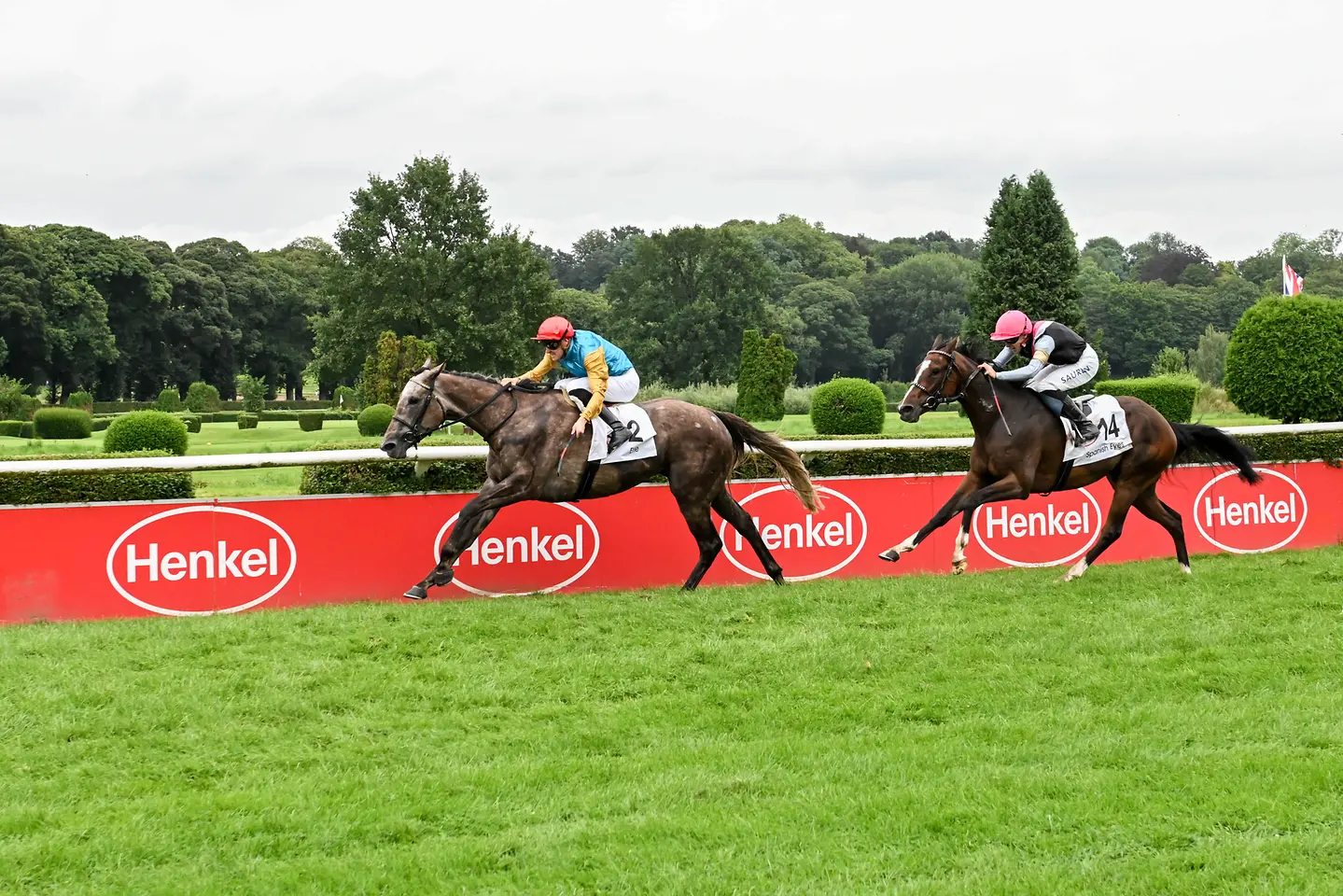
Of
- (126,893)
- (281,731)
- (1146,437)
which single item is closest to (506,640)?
(281,731)

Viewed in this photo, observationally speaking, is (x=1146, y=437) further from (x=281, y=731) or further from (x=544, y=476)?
(x=281, y=731)

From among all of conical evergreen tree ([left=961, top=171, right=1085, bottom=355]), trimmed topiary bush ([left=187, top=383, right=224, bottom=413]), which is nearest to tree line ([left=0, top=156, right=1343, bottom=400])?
conical evergreen tree ([left=961, top=171, right=1085, bottom=355])

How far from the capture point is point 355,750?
549 centimetres

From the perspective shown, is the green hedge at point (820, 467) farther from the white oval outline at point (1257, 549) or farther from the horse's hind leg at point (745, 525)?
the horse's hind leg at point (745, 525)

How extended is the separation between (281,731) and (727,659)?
2.41m

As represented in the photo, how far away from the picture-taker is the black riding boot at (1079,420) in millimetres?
9820

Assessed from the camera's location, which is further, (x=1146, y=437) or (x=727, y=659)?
(x=1146, y=437)

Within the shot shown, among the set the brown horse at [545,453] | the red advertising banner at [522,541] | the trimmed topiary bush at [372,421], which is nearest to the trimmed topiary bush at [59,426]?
the trimmed topiary bush at [372,421]

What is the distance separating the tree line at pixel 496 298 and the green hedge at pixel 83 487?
2873 centimetres

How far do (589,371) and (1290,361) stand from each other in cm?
1270

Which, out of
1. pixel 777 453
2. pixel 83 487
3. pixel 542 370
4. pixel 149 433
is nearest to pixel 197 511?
pixel 83 487

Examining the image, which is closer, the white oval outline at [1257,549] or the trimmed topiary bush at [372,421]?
the white oval outline at [1257,549]

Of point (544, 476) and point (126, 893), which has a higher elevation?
point (544, 476)

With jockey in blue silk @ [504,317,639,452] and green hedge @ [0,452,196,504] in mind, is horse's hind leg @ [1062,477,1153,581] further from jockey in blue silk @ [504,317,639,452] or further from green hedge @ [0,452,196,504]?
green hedge @ [0,452,196,504]
